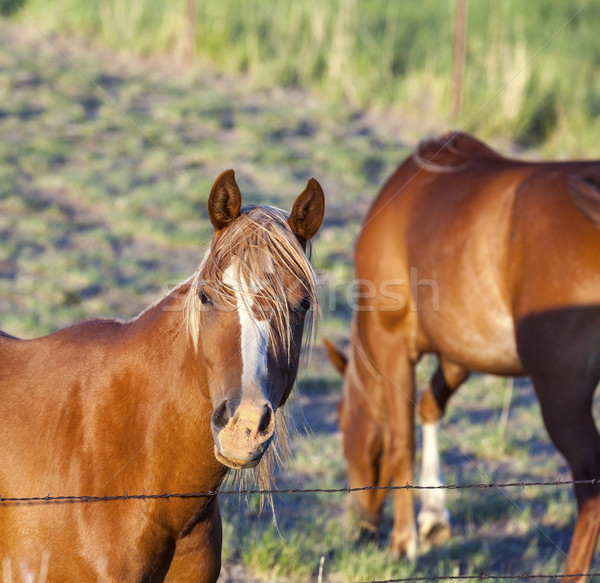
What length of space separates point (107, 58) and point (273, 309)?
11811mm

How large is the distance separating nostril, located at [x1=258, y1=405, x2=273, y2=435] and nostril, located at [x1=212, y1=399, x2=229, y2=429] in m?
0.10

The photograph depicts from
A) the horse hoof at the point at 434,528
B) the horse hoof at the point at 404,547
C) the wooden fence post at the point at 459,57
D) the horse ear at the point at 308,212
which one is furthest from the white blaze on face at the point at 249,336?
the wooden fence post at the point at 459,57

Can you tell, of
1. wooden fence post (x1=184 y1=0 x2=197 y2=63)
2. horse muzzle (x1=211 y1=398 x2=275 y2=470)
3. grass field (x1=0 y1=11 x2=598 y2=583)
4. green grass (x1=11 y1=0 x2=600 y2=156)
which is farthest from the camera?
wooden fence post (x1=184 y1=0 x2=197 y2=63)

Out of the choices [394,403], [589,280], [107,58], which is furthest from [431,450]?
[107,58]

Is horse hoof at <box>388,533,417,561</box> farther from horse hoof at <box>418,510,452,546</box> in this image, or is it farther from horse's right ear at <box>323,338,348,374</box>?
horse's right ear at <box>323,338,348,374</box>

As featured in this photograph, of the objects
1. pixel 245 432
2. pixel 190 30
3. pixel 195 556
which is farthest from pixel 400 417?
pixel 190 30

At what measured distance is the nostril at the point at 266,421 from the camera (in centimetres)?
189

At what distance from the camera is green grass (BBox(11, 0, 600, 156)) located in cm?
1138

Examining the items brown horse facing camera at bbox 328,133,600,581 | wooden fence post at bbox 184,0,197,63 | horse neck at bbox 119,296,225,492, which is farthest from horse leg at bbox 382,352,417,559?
wooden fence post at bbox 184,0,197,63

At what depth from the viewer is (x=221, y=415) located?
6.42 feet

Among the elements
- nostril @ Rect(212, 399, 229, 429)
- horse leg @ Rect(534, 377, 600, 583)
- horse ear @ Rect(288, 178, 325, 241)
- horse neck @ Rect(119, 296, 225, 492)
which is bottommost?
horse leg @ Rect(534, 377, 600, 583)

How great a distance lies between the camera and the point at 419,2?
15156 millimetres

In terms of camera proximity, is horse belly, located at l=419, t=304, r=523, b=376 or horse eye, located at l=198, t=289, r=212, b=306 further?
horse belly, located at l=419, t=304, r=523, b=376

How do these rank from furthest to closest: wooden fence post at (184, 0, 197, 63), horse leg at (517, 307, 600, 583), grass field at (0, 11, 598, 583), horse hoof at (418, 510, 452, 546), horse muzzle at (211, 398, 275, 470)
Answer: wooden fence post at (184, 0, 197, 63)
horse hoof at (418, 510, 452, 546)
grass field at (0, 11, 598, 583)
horse leg at (517, 307, 600, 583)
horse muzzle at (211, 398, 275, 470)
